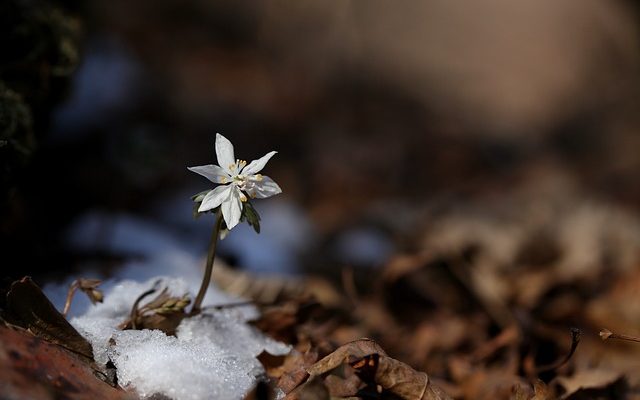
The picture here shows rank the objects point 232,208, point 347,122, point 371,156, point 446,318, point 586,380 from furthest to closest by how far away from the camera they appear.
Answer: point 347,122 < point 371,156 < point 446,318 < point 586,380 < point 232,208

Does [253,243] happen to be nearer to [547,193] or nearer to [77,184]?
[77,184]

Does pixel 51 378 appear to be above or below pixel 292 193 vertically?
above

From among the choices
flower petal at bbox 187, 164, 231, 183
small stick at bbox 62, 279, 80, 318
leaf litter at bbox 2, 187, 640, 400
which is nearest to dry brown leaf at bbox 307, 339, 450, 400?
leaf litter at bbox 2, 187, 640, 400

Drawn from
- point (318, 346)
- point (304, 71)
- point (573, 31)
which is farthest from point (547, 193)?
point (318, 346)

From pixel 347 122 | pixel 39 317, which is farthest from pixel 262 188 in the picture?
pixel 347 122

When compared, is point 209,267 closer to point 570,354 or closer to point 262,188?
point 262,188

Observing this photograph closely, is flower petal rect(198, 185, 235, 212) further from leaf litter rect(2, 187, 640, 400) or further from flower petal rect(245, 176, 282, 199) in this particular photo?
leaf litter rect(2, 187, 640, 400)

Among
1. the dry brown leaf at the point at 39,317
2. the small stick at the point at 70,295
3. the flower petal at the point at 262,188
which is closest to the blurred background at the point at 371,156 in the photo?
the small stick at the point at 70,295
